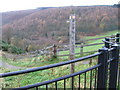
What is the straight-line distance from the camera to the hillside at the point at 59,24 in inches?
447

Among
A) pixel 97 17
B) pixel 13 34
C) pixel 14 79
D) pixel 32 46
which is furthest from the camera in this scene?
pixel 97 17

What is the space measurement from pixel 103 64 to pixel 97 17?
1237 cm

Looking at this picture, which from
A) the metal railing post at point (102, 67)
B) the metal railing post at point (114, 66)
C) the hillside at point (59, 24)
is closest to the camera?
the metal railing post at point (102, 67)

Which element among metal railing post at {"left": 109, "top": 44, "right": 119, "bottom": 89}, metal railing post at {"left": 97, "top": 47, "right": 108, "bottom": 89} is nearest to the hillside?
metal railing post at {"left": 109, "top": 44, "right": 119, "bottom": 89}

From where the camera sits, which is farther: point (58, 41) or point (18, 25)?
point (58, 41)

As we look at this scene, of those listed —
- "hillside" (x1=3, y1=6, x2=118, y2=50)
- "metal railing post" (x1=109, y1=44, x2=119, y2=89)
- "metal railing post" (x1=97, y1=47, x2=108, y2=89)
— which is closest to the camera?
"metal railing post" (x1=97, y1=47, x2=108, y2=89)

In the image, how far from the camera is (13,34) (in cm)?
1038

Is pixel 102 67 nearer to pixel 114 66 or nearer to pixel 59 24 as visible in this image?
pixel 114 66

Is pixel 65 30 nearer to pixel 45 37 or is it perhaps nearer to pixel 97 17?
pixel 45 37

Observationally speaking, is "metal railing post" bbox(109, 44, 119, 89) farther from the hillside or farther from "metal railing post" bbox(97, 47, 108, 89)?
the hillside

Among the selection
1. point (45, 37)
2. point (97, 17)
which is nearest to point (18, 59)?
point (45, 37)

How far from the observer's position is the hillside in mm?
11352

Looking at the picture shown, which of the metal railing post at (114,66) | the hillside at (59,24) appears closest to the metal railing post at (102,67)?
the metal railing post at (114,66)

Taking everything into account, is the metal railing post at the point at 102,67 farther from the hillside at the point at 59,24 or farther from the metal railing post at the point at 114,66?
the hillside at the point at 59,24
